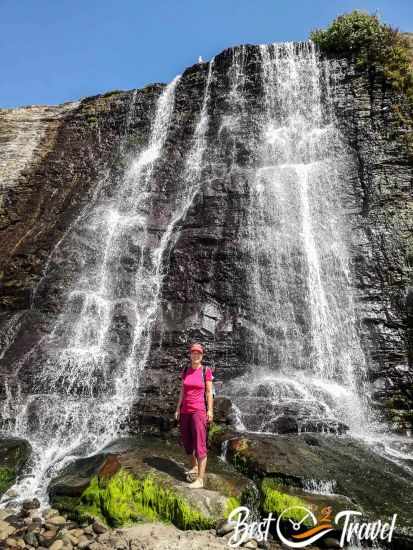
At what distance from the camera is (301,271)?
13.6 meters

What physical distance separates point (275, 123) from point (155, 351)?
37.5 ft

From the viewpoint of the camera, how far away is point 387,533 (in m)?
5.43

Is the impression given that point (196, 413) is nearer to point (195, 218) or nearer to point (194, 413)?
point (194, 413)

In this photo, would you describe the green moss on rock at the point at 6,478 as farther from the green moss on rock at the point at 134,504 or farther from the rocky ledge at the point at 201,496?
the green moss on rock at the point at 134,504

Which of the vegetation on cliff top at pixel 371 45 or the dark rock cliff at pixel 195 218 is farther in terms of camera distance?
the vegetation on cliff top at pixel 371 45

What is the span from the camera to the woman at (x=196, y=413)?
615 centimetres
